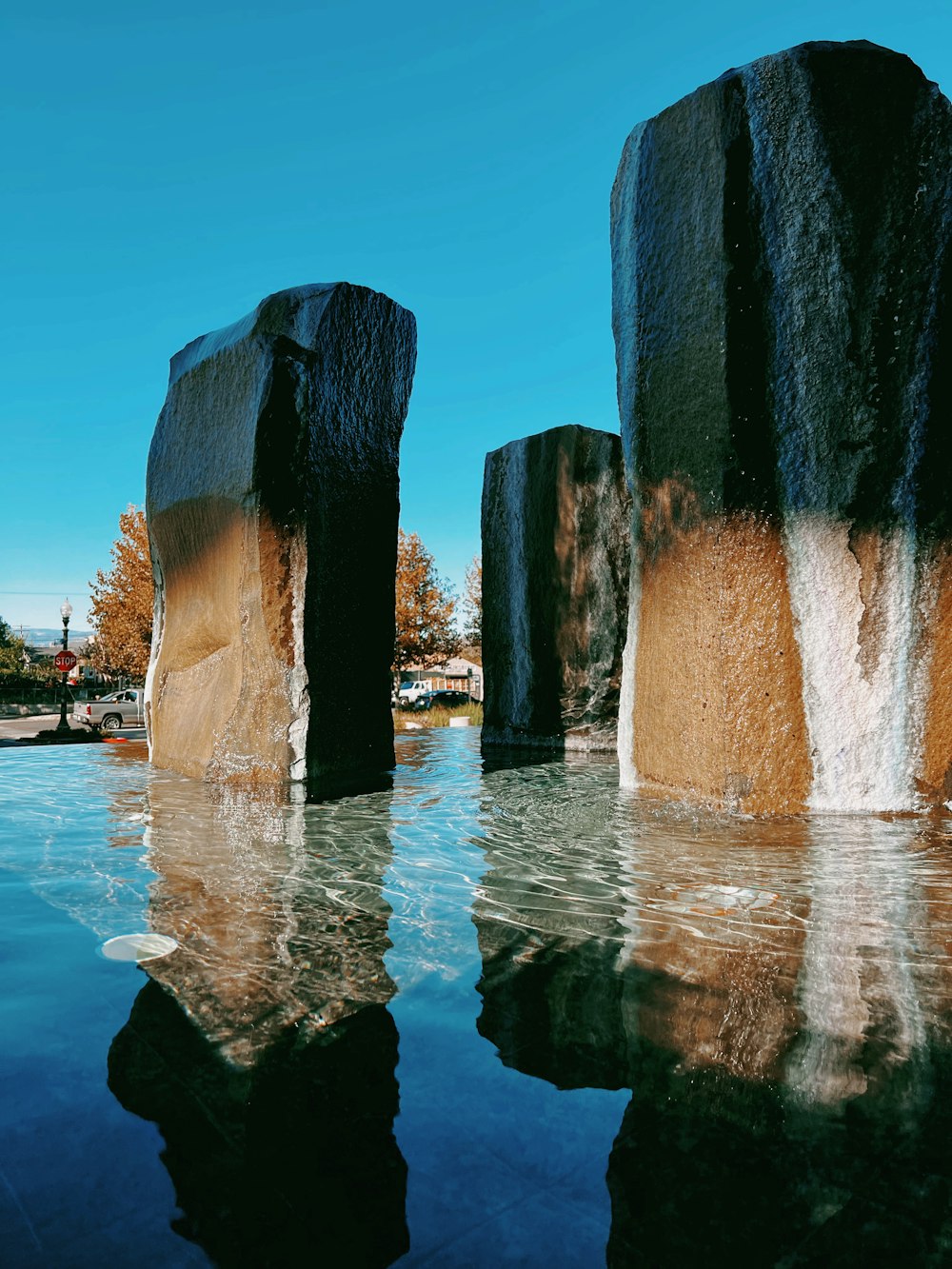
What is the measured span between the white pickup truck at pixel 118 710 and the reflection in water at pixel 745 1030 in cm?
2051

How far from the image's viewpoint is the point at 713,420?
4375 millimetres

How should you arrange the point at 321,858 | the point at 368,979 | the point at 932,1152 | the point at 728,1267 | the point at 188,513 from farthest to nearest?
the point at 188,513 < the point at 321,858 < the point at 368,979 < the point at 932,1152 < the point at 728,1267

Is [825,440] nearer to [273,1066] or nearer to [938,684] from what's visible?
[938,684]

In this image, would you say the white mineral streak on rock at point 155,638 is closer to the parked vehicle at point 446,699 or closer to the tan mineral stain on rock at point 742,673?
the tan mineral stain on rock at point 742,673

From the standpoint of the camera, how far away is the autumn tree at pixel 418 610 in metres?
25.6

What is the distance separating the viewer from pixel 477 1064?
1465 mm

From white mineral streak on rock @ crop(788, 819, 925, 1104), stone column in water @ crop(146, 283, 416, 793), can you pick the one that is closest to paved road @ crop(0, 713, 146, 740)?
stone column in water @ crop(146, 283, 416, 793)

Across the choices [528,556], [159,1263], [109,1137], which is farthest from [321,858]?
[528,556]

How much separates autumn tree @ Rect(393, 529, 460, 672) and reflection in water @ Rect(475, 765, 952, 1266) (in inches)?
888

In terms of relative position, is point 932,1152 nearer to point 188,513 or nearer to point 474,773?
point 474,773

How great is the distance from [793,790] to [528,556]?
489 cm

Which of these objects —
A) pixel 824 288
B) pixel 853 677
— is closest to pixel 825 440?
pixel 824 288

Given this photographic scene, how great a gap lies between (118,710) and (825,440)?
21421mm

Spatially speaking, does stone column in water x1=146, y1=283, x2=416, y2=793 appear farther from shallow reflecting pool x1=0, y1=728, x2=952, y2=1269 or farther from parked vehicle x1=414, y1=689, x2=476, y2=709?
parked vehicle x1=414, y1=689, x2=476, y2=709
